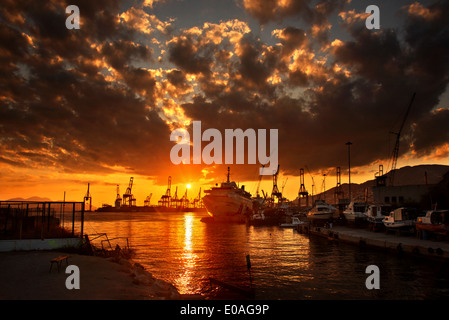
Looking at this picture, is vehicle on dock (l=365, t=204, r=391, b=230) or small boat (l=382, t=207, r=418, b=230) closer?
small boat (l=382, t=207, r=418, b=230)

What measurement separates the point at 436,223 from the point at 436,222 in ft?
0.96

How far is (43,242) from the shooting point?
2202 cm

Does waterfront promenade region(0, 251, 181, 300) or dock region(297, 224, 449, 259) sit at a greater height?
waterfront promenade region(0, 251, 181, 300)

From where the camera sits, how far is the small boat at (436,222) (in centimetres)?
2892

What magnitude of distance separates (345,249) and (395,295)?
18999 millimetres

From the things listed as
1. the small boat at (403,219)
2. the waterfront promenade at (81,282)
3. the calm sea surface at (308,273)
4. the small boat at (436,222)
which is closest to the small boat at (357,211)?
the small boat at (403,219)

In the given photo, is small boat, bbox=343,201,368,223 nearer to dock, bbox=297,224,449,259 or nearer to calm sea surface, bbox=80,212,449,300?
dock, bbox=297,224,449,259

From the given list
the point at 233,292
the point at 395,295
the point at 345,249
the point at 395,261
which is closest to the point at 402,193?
the point at 345,249

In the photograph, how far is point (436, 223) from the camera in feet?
97.5

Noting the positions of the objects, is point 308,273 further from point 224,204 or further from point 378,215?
point 224,204

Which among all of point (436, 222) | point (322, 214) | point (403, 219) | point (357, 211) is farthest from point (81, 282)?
point (322, 214)

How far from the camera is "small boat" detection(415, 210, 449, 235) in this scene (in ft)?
94.9

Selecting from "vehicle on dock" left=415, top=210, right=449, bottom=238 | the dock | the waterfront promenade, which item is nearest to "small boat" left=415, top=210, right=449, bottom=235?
"vehicle on dock" left=415, top=210, right=449, bottom=238
